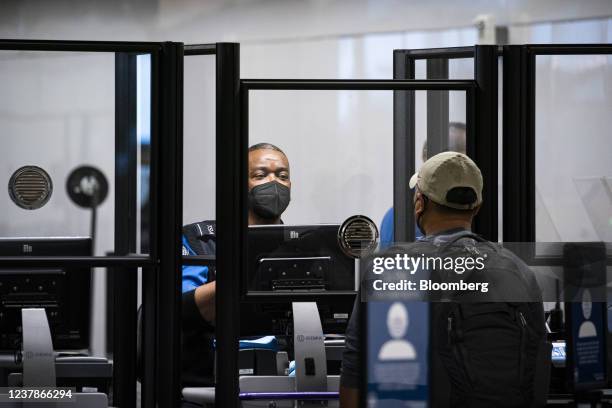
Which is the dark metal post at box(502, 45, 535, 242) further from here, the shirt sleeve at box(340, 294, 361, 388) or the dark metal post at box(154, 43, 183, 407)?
the dark metal post at box(154, 43, 183, 407)

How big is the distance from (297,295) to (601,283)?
0.77 meters

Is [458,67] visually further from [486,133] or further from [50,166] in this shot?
[50,166]

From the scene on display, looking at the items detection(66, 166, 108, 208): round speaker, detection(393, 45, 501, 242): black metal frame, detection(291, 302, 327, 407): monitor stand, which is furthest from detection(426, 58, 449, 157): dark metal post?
detection(66, 166, 108, 208): round speaker

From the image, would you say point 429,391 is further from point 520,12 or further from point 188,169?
point 520,12

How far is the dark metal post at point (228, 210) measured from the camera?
2.54 m

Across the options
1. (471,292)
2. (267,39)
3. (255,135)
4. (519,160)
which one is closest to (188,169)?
(267,39)

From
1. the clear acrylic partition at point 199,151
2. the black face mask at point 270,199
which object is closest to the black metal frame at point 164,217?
the black face mask at point 270,199

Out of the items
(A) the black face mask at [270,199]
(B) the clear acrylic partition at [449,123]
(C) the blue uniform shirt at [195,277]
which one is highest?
(B) the clear acrylic partition at [449,123]

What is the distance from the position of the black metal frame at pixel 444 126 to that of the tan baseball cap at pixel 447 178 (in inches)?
13.5

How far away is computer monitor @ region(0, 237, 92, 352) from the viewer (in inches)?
Answer: 111

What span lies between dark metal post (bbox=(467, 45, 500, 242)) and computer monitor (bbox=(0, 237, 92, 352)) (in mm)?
1094

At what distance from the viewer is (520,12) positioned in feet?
15.7

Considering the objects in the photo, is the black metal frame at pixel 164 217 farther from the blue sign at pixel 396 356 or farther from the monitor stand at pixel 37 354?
the blue sign at pixel 396 356

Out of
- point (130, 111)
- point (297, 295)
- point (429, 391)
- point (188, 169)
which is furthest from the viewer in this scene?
point (188, 169)
